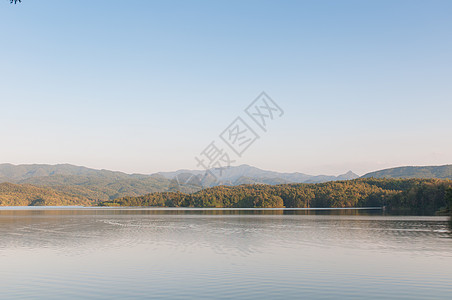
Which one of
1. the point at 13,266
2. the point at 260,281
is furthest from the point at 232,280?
the point at 13,266

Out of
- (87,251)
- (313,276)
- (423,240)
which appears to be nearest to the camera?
(313,276)

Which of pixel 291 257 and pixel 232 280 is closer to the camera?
pixel 232 280

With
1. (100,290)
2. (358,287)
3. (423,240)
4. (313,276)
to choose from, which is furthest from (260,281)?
(423,240)

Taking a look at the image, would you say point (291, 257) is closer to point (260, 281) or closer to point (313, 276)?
point (313, 276)

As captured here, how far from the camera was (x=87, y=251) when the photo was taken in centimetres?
3694

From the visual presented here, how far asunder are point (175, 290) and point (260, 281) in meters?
5.15

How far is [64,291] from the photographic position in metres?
21.5

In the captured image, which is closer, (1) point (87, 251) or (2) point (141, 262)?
(2) point (141, 262)

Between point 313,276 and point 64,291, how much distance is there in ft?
47.7

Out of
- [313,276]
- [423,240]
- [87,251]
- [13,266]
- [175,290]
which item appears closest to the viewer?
[175,290]

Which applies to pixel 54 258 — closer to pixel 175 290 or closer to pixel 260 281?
pixel 175 290

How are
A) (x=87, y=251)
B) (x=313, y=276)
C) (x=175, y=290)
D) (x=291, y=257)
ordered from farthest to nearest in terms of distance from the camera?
(x=87, y=251) → (x=291, y=257) → (x=313, y=276) → (x=175, y=290)

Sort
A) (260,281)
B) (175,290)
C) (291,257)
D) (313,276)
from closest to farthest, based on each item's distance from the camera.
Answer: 1. (175,290)
2. (260,281)
3. (313,276)
4. (291,257)

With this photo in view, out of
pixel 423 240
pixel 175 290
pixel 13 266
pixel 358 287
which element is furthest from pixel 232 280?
pixel 423 240
